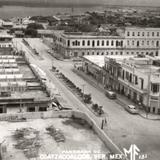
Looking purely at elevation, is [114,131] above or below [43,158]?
below

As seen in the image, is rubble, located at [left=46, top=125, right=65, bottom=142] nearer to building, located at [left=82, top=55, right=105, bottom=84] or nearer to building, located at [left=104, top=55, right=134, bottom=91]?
building, located at [left=104, top=55, right=134, bottom=91]

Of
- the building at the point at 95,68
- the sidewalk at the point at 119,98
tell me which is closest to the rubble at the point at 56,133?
the sidewalk at the point at 119,98

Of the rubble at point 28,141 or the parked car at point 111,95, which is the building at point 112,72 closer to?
the parked car at point 111,95

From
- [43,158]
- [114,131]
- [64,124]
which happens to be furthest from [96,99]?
[43,158]

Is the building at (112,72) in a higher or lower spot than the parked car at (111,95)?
higher

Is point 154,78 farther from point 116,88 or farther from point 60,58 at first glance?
point 60,58

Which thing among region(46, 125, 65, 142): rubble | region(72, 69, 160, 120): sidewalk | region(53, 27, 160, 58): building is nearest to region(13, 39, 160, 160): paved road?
region(72, 69, 160, 120): sidewalk
